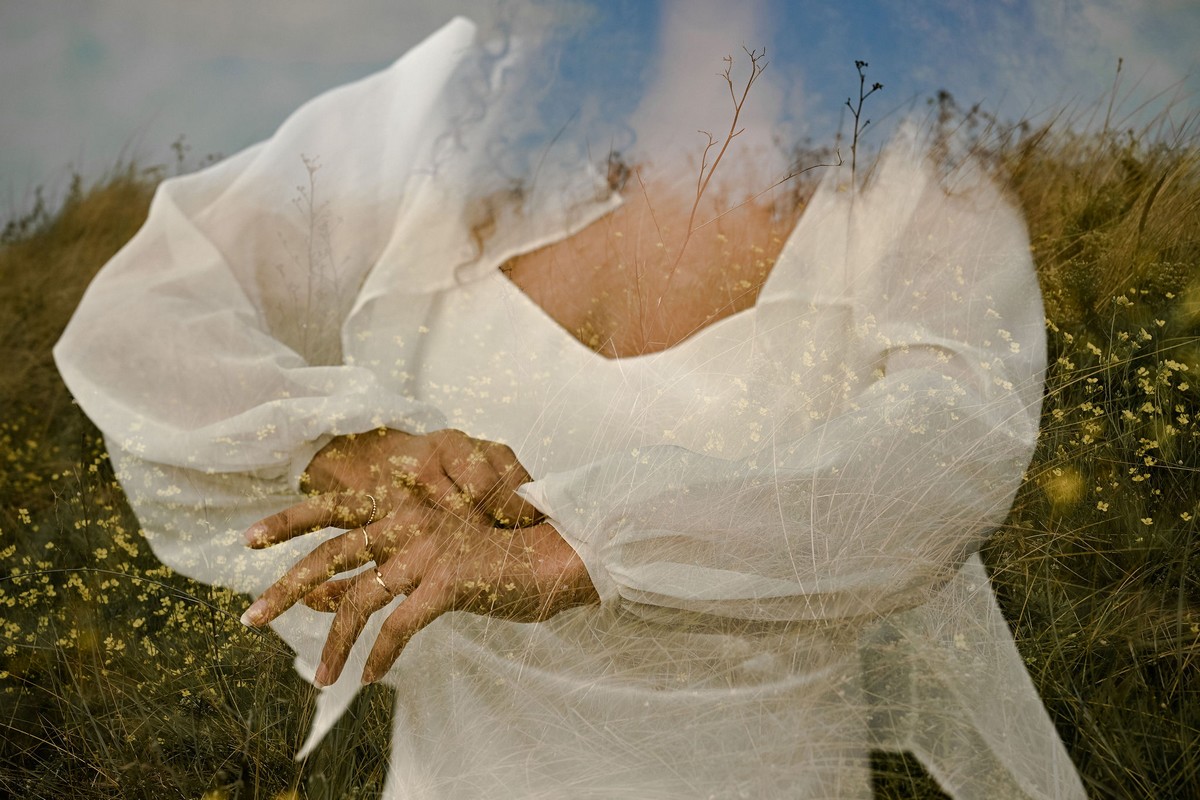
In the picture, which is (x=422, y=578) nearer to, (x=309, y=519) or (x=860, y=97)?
(x=309, y=519)

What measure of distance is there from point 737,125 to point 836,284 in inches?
8.6

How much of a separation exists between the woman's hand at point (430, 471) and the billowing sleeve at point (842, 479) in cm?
8

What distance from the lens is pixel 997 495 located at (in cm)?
79

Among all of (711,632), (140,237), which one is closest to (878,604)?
(711,632)

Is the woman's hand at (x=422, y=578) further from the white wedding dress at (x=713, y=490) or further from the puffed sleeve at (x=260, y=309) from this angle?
the puffed sleeve at (x=260, y=309)

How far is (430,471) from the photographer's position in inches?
36.0

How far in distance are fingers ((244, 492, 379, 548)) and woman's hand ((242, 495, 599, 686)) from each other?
0.09 ft

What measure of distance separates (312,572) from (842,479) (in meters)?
0.54

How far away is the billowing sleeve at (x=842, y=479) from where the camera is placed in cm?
75

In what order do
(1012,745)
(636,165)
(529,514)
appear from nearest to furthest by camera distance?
1. (1012,745)
2. (529,514)
3. (636,165)

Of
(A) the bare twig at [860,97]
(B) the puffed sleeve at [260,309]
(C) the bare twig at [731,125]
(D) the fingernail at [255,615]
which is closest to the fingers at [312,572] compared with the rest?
(D) the fingernail at [255,615]

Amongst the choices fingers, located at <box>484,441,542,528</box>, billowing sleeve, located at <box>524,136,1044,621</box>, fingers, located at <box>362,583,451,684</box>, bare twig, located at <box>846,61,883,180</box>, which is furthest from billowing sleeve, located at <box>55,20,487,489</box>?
bare twig, located at <box>846,61,883,180</box>

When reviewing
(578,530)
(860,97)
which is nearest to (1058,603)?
(578,530)

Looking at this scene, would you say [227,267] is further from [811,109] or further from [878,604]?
[878,604]
